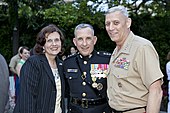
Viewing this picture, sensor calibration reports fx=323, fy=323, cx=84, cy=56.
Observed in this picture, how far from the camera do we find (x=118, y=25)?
2.90 meters

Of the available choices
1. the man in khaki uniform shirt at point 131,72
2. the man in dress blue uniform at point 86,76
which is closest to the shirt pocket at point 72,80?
the man in dress blue uniform at point 86,76

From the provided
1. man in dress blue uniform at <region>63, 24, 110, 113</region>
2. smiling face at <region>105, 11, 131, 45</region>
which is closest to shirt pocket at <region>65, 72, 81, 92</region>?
man in dress blue uniform at <region>63, 24, 110, 113</region>

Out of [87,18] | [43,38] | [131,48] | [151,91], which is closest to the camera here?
[151,91]

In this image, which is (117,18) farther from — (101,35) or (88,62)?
(101,35)

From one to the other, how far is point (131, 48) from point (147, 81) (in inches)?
13.3

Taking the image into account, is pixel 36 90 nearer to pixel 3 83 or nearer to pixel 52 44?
pixel 52 44

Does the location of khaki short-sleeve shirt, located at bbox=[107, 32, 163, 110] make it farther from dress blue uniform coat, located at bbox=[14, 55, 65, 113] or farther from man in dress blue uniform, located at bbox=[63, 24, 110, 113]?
dress blue uniform coat, located at bbox=[14, 55, 65, 113]

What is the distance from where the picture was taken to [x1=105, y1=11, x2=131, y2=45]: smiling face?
2900 millimetres

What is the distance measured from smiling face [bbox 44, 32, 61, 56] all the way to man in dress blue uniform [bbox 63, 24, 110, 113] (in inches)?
8.7

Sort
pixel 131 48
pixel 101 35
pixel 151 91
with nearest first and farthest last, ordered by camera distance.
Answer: pixel 151 91, pixel 131 48, pixel 101 35

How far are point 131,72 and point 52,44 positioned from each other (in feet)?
3.23

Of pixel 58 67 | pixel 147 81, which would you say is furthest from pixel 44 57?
pixel 147 81

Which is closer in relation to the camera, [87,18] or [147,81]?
[147,81]

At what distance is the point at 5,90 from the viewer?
2.50 m
